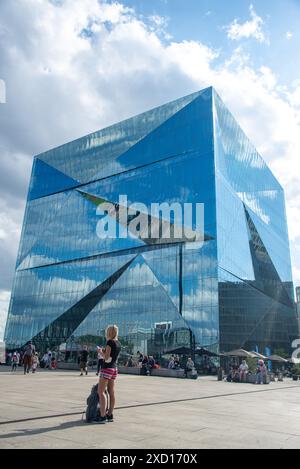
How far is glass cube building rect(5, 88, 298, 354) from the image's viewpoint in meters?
47.0

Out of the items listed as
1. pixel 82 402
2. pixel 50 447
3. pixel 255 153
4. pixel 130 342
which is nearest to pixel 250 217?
pixel 255 153

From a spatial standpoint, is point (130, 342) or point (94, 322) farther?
point (94, 322)

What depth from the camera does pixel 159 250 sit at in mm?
51438

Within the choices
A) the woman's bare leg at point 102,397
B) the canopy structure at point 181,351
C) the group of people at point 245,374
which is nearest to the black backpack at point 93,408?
the woman's bare leg at point 102,397

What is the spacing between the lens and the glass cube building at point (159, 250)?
46969 millimetres

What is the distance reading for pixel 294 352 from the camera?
196 ft

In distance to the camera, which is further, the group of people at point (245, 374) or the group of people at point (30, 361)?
the group of people at point (245, 374)

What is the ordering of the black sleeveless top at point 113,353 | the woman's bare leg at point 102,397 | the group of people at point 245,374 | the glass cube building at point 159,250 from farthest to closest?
the glass cube building at point 159,250, the group of people at point 245,374, the black sleeveless top at point 113,353, the woman's bare leg at point 102,397

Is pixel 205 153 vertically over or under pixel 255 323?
over

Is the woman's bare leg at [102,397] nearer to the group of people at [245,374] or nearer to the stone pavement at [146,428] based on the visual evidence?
the stone pavement at [146,428]

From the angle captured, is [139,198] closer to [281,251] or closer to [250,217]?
[250,217]

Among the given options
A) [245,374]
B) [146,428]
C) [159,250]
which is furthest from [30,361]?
[159,250]

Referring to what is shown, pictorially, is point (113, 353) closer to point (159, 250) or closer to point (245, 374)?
point (245, 374)

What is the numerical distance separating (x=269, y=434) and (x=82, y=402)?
16.6 ft
